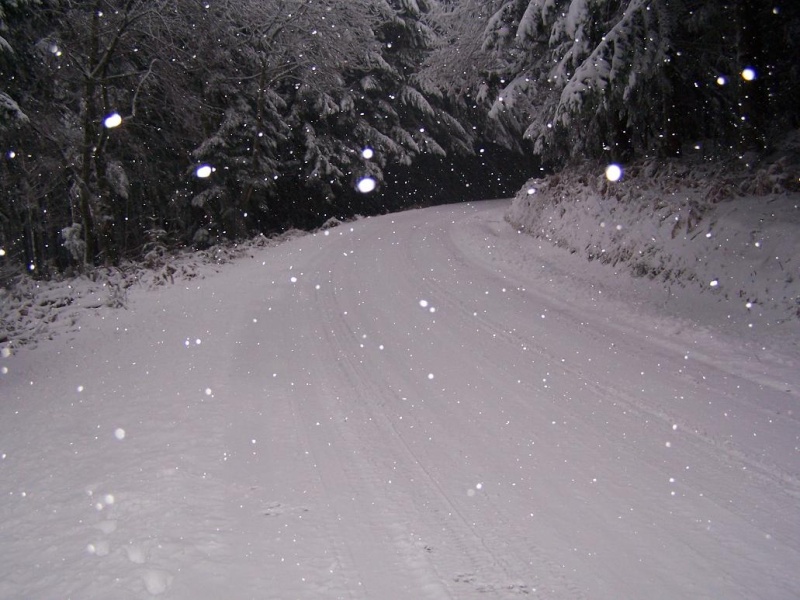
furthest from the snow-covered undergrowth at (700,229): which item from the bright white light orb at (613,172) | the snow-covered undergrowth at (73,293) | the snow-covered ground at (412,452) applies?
the snow-covered undergrowth at (73,293)

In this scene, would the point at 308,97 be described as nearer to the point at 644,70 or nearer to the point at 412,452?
the point at 644,70

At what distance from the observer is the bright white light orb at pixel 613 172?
12641mm

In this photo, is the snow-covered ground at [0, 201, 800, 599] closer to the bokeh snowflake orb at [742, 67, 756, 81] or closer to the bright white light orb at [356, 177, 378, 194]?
the bokeh snowflake orb at [742, 67, 756, 81]

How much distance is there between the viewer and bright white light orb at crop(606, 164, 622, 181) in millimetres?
12641

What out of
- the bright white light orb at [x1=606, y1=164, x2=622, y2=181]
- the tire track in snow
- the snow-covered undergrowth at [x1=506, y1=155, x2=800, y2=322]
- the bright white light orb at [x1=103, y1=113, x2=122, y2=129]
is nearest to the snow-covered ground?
the tire track in snow

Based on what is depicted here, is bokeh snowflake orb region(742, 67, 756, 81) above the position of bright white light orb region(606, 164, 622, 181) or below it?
above

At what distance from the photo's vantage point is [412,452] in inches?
179

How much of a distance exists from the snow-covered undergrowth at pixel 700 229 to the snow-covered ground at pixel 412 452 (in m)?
0.29

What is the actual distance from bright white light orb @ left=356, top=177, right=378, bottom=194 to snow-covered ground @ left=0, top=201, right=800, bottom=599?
18.4 metres

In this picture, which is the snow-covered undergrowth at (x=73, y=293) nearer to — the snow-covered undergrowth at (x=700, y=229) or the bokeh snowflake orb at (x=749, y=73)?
the snow-covered undergrowth at (x=700, y=229)

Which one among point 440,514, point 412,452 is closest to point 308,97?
point 412,452

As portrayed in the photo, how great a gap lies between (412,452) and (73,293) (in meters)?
9.36

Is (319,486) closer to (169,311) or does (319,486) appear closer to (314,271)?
(169,311)

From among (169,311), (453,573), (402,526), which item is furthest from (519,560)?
(169,311)
